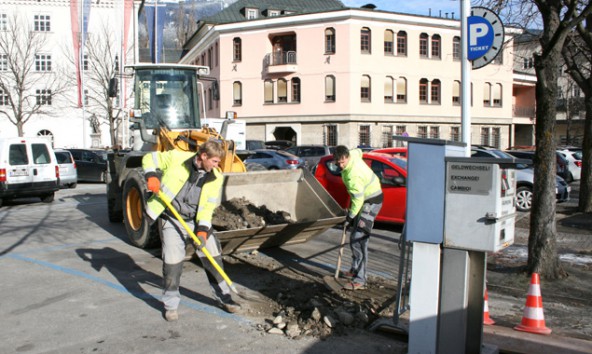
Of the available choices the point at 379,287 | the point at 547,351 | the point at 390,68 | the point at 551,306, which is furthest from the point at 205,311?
the point at 390,68

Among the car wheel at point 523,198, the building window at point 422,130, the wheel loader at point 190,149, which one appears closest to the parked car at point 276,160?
the car wheel at point 523,198

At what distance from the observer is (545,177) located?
7352 mm

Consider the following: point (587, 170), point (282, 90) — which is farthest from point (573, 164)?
point (282, 90)

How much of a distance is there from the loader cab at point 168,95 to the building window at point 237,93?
31.2 m

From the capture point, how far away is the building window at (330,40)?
39.3 m

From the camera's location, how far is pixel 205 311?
5914 millimetres

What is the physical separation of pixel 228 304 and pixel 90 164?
20.5 metres

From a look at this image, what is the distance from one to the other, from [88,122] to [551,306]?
44779 millimetres

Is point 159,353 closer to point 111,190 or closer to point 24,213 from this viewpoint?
point 111,190

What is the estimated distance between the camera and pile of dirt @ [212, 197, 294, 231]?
7.93 meters

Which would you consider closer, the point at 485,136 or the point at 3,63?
the point at 3,63

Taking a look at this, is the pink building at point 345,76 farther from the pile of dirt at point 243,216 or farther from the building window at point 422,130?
the pile of dirt at point 243,216

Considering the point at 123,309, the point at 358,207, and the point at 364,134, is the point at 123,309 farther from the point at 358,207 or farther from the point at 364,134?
the point at 364,134

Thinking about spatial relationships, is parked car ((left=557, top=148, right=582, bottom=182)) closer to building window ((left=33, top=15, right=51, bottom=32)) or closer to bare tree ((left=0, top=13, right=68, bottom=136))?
bare tree ((left=0, top=13, right=68, bottom=136))
